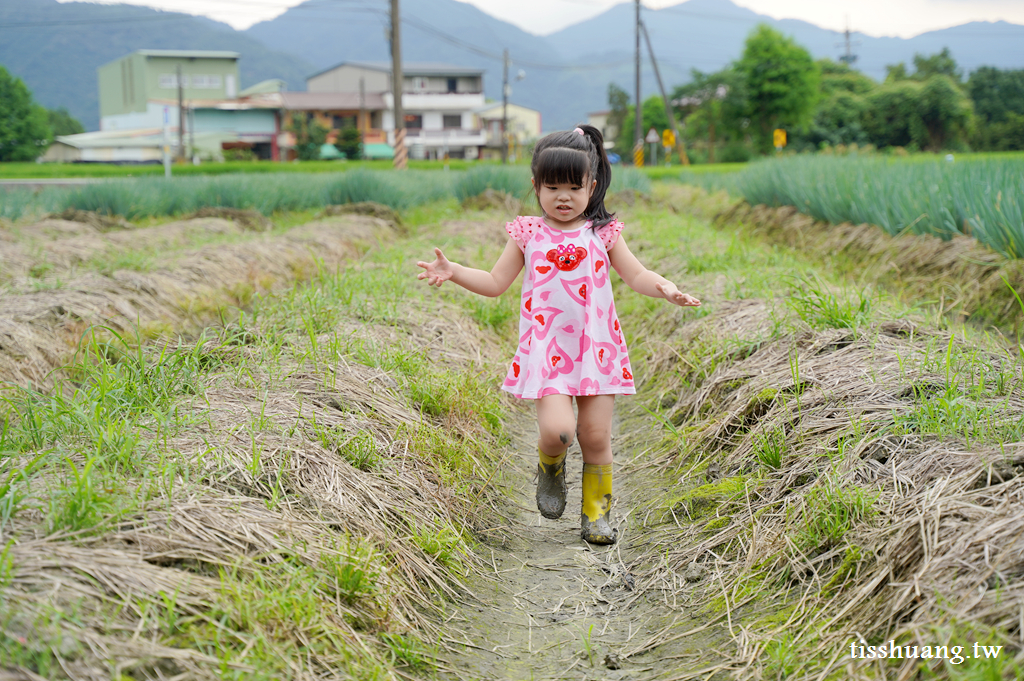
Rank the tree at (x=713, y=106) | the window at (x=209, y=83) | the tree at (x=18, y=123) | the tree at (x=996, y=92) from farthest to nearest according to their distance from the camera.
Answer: the window at (x=209, y=83), the tree at (x=996, y=92), the tree at (x=713, y=106), the tree at (x=18, y=123)

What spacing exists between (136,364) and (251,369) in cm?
Answer: 38

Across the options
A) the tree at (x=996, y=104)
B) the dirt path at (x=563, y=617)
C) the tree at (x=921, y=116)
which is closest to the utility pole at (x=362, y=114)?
the tree at (x=921, y=116)

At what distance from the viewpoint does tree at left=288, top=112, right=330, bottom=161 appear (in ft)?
160

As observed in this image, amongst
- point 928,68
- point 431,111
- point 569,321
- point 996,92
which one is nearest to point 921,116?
point 996,92

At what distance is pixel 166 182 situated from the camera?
1067 centimetres

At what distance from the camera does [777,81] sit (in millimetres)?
40031

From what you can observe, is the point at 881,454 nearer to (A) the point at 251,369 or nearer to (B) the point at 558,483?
(B) the point at 558,483

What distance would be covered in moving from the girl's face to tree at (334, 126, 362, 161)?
1851 inches

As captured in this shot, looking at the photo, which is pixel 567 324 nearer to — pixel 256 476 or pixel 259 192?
pixel 256 476

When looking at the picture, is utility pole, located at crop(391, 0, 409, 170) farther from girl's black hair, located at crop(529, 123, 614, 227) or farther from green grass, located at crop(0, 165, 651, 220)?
girl's black hair, located at crop(529, 123, 614, 227)

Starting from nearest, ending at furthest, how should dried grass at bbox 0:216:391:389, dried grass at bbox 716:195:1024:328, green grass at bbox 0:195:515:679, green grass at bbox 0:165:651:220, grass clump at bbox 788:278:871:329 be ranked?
green grass at bbox 0:195:515:679 → grass clump at bbox 788:278:871:329 → dried grass at bbox 0:216:391:389 → dried grass at bbox 716:195:1024:328 → green grass at bbox 0:165:651:220

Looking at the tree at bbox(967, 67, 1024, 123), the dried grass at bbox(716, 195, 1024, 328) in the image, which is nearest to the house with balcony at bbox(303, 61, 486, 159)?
the tree at bbox(967, 67, 1024, 123)

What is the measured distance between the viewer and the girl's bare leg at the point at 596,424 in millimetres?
2402

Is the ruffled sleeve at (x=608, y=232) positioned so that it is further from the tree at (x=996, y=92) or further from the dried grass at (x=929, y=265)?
the tree at (x=996, y=92)
